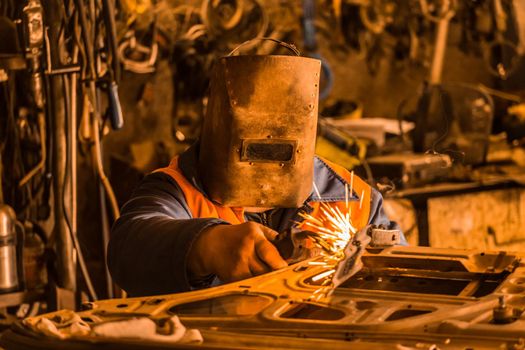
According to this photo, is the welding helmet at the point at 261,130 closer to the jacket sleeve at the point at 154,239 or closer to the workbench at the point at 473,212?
the jacket sleeve at the point at 154,239

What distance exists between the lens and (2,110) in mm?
4691

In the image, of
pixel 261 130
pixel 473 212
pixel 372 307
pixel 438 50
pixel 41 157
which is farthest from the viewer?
pixel 438 50

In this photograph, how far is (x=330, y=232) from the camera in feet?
8.34

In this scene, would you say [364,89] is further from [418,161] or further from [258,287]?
[258,287]

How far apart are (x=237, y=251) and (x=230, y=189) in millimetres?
420

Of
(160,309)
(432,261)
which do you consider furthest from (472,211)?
(160,309)

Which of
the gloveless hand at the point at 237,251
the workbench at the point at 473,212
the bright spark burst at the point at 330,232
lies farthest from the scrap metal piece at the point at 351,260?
the workbench at the point at 473,212

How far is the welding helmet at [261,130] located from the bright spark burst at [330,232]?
0.12 m

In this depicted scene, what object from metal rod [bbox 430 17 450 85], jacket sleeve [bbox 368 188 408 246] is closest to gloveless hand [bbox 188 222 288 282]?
jacket sleeve [bbox 368 188 408 246]

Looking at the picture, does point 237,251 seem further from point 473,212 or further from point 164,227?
point 473,212

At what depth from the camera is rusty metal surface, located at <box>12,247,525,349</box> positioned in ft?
5.14

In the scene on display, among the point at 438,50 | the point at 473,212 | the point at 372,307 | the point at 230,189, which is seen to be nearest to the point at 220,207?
the point at 230,189

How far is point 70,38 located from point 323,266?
235 centimetres

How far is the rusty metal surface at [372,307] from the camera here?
1.57 m
